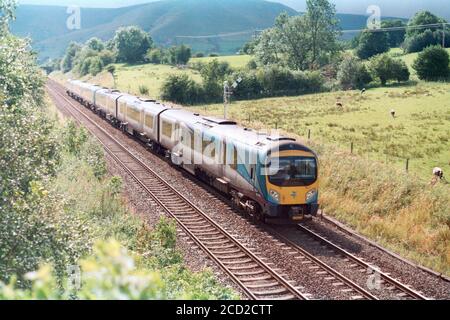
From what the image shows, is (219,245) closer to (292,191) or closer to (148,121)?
(292,191)

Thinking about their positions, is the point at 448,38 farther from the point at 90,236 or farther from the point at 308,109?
the point at 90,236

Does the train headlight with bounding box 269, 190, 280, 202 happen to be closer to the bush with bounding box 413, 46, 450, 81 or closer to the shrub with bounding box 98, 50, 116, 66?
the bush with bounding box 413, 46, 450, 81

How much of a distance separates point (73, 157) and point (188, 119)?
7.08 m

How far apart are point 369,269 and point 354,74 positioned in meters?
65.8

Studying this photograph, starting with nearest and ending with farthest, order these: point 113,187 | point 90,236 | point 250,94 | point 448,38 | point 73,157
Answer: point 90,236 → point 113,187 → point 73,157 → point 250,94 → point 448,38

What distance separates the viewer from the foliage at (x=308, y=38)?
94.4 metres

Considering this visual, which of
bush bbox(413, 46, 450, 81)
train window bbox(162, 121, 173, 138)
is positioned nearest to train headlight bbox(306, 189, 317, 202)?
train window bbox(162, 121, 173, 138)

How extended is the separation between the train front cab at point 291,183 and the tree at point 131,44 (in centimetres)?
10470

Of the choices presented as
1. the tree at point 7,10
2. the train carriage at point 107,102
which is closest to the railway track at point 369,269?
the tree at point 7,10

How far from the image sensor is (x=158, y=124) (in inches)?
1198

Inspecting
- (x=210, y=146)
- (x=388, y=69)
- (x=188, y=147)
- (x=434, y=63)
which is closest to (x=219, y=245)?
(x=210, y=146)

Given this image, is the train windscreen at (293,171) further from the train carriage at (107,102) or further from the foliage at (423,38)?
the foliage at (423,38)

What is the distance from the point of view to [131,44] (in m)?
118

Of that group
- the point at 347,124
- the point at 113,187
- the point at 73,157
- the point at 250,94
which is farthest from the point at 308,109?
the point at 113,187
